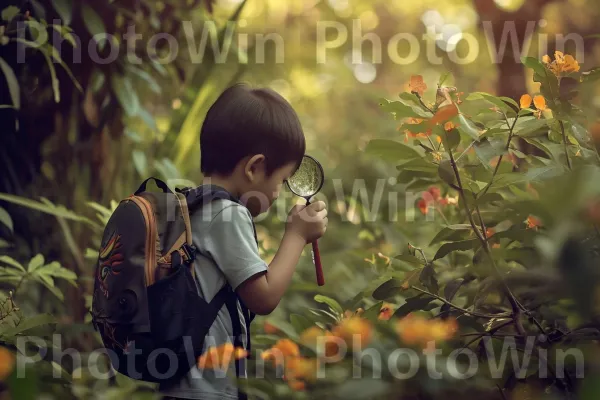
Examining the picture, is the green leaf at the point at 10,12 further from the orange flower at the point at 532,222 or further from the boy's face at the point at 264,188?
the orange flower at the point at 532,222

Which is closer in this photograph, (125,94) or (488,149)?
(488,149)

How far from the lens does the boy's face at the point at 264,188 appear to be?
149cm

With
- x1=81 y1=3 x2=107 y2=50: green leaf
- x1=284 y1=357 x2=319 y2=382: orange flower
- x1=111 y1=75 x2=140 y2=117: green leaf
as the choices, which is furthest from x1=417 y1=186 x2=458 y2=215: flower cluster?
x1=81 y1=3 x2=107 y2=50: green leaf

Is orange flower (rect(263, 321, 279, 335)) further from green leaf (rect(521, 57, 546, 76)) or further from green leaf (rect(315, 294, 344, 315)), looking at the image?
green leaf (rect(521, 57, 546, 76))

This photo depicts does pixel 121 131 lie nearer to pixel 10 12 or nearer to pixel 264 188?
pixel 10 12

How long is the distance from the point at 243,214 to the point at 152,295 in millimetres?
224

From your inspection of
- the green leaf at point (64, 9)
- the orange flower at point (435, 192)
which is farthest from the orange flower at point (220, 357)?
the green leaf at point (64, 9)

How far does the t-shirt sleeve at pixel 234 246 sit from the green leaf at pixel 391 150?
0.92 feet

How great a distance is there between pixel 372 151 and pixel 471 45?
5716mm

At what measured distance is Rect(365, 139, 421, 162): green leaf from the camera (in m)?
1.45

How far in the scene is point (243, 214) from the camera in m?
1.41

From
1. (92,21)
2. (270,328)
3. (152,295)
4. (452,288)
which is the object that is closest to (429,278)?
(452,288)

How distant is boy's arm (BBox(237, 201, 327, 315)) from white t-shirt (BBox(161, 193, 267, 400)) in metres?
0.02

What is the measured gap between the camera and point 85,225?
2688 mm
